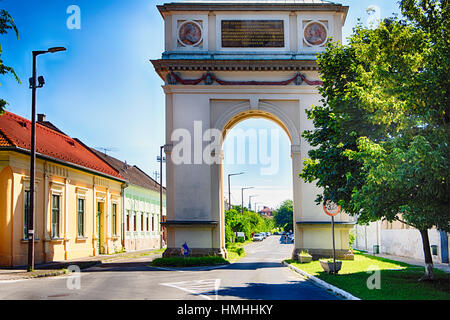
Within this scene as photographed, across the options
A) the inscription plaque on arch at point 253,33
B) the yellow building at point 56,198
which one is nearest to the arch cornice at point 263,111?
the inscription plaque on arch at point 253,33

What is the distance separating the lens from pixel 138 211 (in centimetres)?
4706

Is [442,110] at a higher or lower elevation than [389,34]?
lower

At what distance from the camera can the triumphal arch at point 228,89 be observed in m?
27.9

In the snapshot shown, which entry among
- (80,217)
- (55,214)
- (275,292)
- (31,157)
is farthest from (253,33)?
(275,292)

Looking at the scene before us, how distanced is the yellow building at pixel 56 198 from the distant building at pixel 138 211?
303cm

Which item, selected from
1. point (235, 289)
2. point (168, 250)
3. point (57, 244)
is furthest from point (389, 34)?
point (57, 244)

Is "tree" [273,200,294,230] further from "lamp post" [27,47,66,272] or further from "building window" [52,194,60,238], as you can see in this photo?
"lamp post" [27,47,66,272]

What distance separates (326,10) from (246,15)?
4.54 meters

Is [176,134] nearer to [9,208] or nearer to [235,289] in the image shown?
[9,208]

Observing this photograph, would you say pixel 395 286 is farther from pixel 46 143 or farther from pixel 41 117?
pixel 41 117

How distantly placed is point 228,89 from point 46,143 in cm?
1090

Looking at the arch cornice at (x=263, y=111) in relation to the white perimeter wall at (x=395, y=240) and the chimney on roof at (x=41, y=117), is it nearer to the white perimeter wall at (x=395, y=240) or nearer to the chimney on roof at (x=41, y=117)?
the white perimeter wall at (x=395, y=240)
